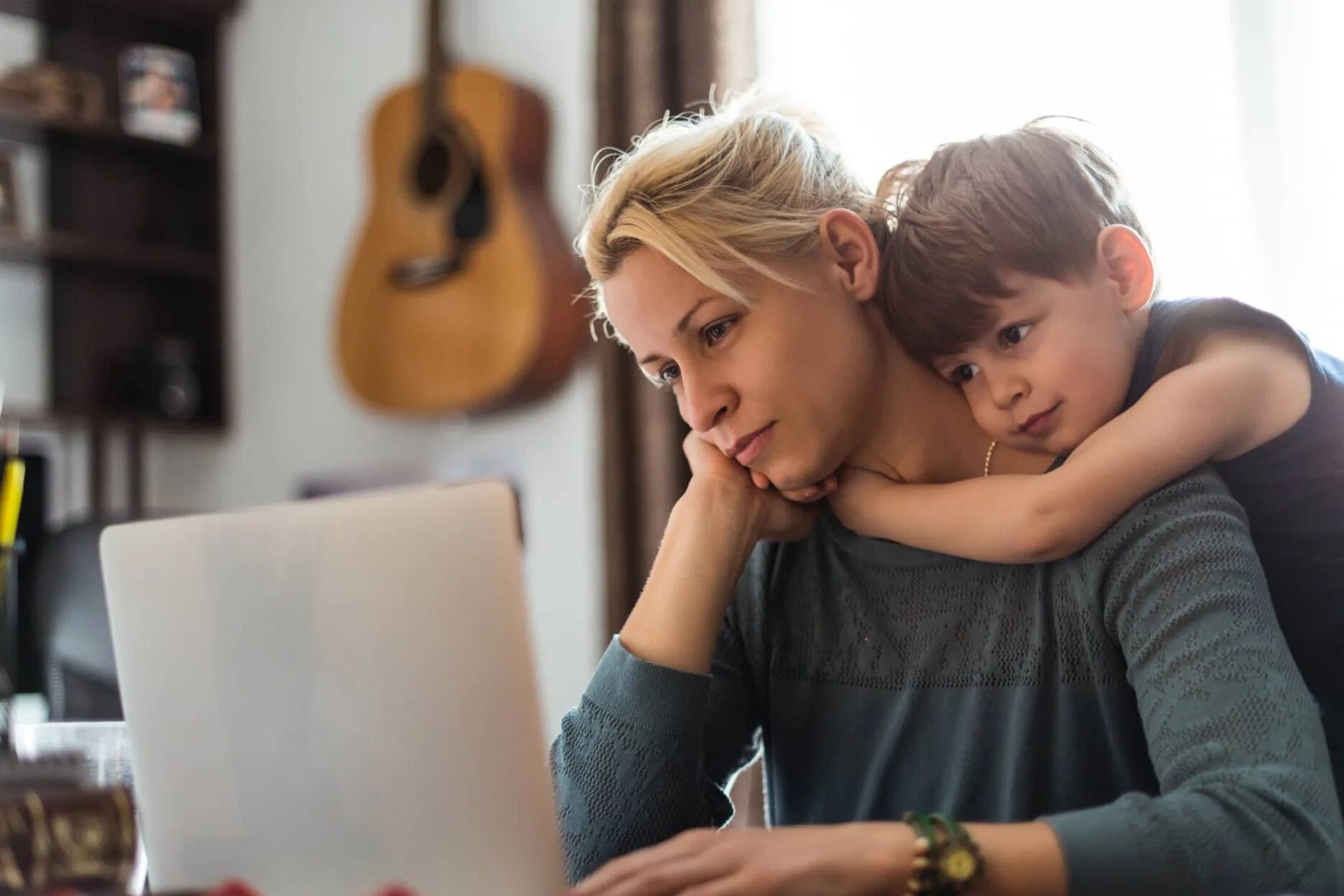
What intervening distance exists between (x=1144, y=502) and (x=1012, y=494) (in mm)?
93

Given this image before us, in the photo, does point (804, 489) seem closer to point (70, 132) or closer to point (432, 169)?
point (432, 169)

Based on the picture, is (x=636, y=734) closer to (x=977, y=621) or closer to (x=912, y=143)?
(x=977, y=621)

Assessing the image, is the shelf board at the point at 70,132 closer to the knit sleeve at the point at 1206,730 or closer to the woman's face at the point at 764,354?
the woman's face at the point at 764,354

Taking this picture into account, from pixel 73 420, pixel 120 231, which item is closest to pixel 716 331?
pixel 73 420

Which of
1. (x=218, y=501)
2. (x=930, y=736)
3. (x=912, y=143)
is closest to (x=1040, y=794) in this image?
(x=930, y=736)

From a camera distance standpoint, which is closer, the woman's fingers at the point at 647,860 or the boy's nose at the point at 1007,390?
the woman's fingers at the point at 647,860

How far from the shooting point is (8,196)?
9.30ft

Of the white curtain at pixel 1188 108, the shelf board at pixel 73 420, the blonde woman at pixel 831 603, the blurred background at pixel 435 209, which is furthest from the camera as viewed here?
the shelf board at pixel 73 420

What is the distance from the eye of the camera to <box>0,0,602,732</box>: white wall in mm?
2551

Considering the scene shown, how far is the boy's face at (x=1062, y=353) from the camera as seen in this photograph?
3.34 ft

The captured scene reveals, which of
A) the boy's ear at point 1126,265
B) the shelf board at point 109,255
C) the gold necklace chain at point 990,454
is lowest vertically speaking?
the gold necklace chain at point 990,454

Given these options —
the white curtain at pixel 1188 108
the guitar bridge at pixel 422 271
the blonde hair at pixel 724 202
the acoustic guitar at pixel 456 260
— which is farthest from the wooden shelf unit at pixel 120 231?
the blonde hair at pixel 724 202

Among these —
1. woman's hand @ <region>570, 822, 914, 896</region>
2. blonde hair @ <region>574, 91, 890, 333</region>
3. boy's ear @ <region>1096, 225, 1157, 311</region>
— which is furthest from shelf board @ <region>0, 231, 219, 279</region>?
woman's hand @ <region>570, 822, 914, 896</region>

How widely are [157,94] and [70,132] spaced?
212 mm
